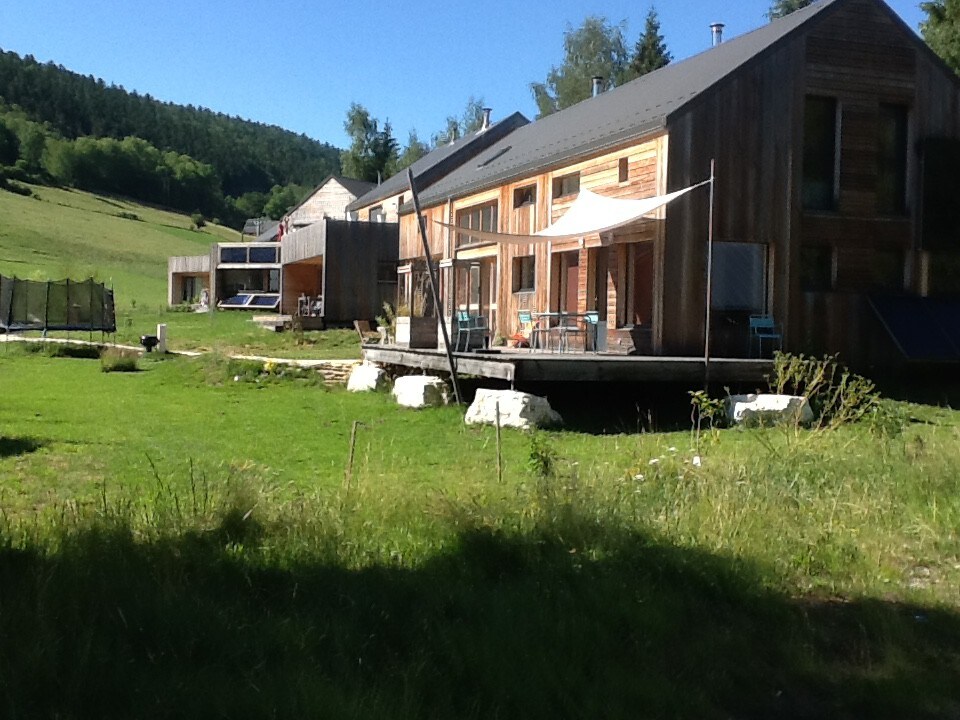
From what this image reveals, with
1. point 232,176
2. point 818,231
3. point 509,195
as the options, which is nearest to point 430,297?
point 509,195

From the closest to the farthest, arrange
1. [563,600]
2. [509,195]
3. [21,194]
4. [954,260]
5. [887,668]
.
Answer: [887,668]
[563,600]
[954,260]
[509,195]
[21,194]

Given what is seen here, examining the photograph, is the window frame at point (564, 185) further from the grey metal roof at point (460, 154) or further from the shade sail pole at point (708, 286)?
the grey metal roof at point (460, 154)

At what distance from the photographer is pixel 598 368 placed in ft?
42.0

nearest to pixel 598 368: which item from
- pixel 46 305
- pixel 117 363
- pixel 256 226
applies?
pixel 117 363

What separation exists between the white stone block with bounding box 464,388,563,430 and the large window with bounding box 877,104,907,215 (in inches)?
324

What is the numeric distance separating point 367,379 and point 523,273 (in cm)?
538

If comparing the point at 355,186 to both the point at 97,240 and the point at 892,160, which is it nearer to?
the point at 97,240

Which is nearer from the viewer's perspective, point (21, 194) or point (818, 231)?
point (818, 231)

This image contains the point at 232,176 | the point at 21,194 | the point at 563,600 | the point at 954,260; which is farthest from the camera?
the point at 232,176

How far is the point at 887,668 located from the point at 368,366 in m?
12.9

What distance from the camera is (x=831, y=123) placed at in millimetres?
16688

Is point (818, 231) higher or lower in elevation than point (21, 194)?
lower

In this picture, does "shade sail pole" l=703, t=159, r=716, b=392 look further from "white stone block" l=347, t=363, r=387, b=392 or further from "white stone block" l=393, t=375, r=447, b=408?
"white stone block" l=347, t=363, r=387, b=392

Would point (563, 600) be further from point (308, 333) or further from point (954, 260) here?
point (308, 333)
